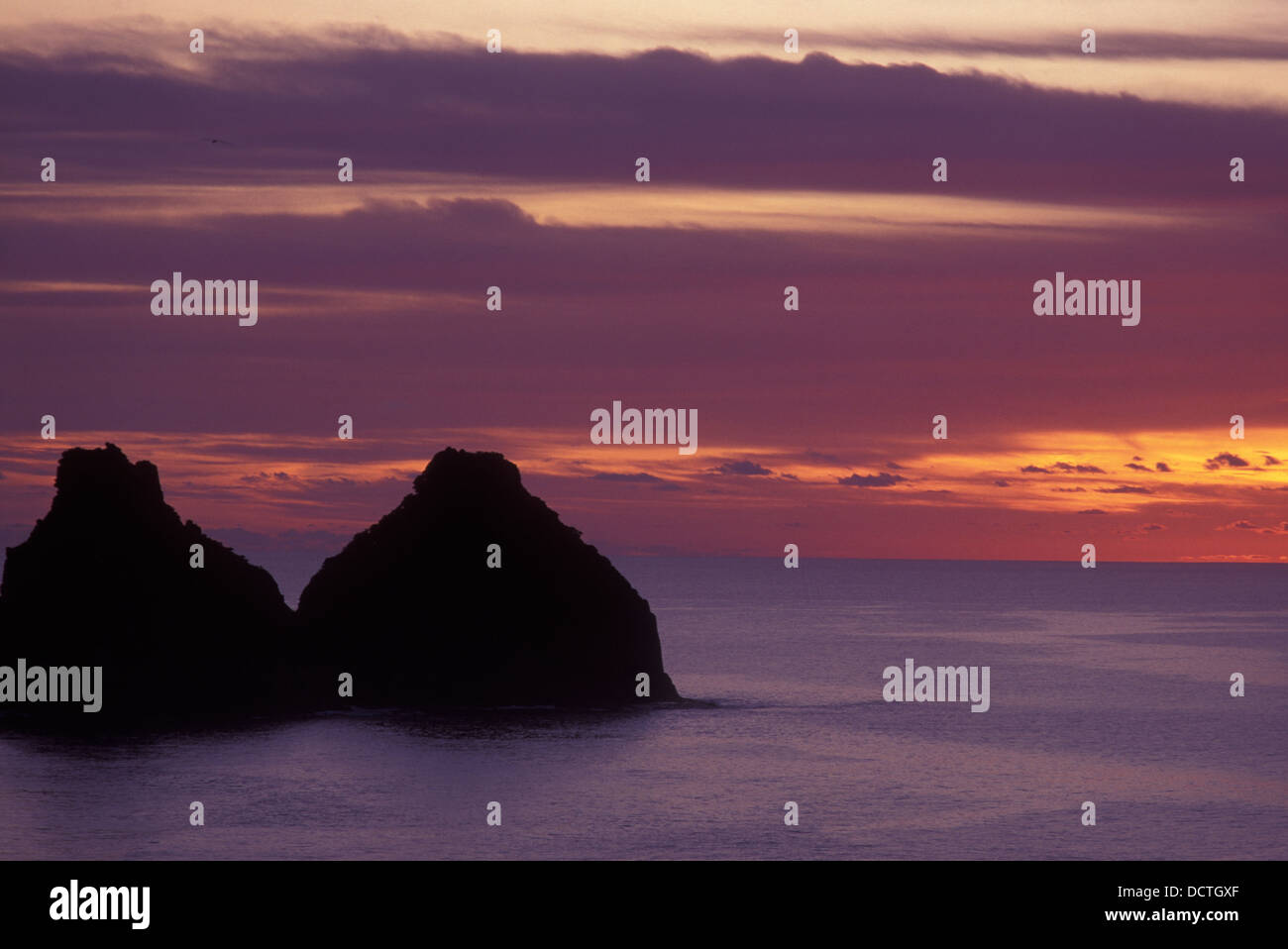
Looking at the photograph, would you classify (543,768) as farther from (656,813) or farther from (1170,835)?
(1170,835)

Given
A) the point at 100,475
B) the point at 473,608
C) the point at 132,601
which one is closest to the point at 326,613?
the point at 473,608

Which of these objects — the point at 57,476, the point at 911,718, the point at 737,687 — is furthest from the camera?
the point at 737,687

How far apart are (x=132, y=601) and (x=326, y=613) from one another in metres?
11.5

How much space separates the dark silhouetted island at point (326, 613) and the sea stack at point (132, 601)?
0.30 feet

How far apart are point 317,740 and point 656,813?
25.6 meters

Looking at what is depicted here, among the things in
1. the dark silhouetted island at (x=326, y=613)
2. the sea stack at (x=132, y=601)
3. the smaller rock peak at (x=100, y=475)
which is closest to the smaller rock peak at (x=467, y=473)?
the dark silhouetted island at (x=326, y=613)

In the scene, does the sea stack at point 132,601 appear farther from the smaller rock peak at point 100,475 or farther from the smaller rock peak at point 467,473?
the smaller rock peak at point 467,473

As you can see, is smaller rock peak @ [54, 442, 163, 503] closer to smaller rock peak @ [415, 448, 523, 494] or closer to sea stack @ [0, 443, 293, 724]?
sea stack @ [0, 443, 293, 724]

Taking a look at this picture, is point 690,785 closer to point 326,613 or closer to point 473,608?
point 473,608

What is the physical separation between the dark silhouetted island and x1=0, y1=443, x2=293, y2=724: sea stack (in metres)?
0.09

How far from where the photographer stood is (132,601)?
3450 inches

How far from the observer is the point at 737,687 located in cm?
11994
